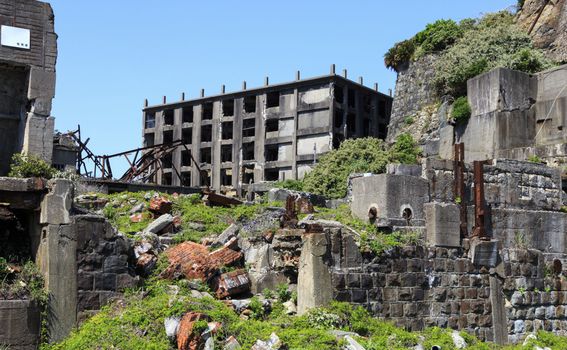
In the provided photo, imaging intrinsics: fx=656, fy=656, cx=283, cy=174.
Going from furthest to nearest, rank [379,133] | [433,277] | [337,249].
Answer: [379,133]
[433,277]
[337,249]

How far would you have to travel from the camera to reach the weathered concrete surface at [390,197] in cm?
1180

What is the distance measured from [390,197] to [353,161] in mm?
14691

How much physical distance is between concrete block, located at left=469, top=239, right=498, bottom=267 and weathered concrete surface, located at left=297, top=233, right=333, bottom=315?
354 centimetres

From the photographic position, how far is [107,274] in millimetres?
9539

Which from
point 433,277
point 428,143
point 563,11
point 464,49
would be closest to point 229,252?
point 433,277

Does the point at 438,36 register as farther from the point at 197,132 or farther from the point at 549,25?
the point at 197,132

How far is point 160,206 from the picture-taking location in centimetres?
1313

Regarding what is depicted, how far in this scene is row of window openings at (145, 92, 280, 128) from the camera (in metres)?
45.4

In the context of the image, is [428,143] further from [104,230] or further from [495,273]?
[104,230]

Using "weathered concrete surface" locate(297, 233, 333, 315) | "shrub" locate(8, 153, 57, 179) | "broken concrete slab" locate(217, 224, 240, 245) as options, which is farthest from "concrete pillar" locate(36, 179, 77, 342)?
"weathered concrete surface" locate(297, 233, 333, 315)

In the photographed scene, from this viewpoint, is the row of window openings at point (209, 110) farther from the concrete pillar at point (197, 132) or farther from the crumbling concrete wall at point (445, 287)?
the crumbling concrete wall at point (445, 287)

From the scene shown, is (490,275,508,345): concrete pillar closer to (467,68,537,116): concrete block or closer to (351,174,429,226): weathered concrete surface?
(351,174,429,226): weathered concrete surface

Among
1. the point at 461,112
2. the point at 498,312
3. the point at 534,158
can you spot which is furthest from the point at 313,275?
the point at 461,112

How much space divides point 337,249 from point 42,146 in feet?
20.4
